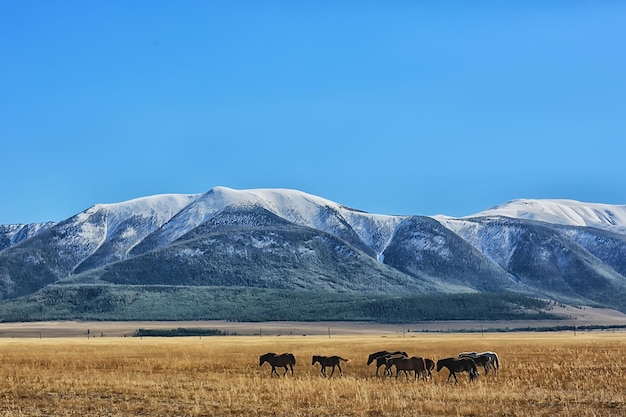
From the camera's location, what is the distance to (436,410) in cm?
2888

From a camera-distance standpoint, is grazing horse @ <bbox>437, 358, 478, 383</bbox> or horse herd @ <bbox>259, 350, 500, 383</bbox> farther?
horse herd @ <bbox>259, 350, 500, 383</bbox>

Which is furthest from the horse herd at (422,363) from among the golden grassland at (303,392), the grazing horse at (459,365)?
the golden grassland at (303,392)

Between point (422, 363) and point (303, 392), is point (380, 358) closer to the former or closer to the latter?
point (422, 363)

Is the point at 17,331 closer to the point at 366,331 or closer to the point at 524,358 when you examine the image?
the point at 366,331

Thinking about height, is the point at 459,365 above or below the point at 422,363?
below

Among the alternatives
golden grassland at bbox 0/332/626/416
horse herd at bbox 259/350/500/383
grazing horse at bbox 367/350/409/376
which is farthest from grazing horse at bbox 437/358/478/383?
grazing horse at bbox 367/350/409/376

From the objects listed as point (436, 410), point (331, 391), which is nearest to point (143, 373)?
point (331, 391)

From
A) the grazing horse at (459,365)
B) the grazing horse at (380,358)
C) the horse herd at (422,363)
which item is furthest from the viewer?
the grazing horse at (380,358)

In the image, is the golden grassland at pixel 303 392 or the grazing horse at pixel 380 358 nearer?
the golden grassland at pixel 303 392

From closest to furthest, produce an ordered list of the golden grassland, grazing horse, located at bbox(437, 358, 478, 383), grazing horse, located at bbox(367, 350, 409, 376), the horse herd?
the golden grassland
grazing horse, located at bbox(437, 358, 478, 383)
the horse herd
grazing horse, located at bbox(367, 350, 409, 376)

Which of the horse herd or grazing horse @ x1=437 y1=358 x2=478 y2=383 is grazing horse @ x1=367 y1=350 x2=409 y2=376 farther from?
grazing horse @ x1=437 y1=358 x2=478 y2=383

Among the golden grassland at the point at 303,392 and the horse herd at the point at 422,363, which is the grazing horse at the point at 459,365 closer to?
the horse herd at the point at 422,363

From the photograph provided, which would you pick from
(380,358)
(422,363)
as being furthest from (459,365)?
(380,358)

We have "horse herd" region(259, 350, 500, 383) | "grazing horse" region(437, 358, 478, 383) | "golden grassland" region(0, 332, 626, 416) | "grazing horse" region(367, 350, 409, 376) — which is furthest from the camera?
"grazing horse" region(367, 350, 409, 376)
